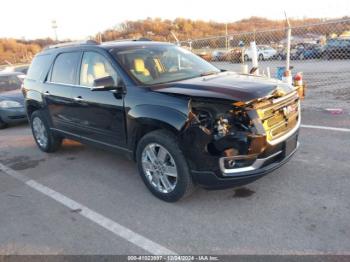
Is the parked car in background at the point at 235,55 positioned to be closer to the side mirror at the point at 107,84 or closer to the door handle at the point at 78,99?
the door handle at the point at 78,99

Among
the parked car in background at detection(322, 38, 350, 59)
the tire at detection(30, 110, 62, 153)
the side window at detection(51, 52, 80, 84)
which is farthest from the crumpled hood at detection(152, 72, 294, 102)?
the parked car in background at detection(322, 38, 350, 59)

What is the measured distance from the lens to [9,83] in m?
10.5

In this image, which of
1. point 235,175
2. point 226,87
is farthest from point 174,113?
point 235,175

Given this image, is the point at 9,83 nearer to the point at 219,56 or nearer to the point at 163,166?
the point at 163,166

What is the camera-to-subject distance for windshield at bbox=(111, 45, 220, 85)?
4.36 metres

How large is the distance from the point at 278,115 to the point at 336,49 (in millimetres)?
17093

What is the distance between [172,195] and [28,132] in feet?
19.0

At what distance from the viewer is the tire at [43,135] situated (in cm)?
614

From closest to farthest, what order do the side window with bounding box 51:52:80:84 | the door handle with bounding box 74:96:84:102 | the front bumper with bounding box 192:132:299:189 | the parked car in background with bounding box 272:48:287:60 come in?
the front bumper with bounding box 192:132:299:189, the door handle with bounding box 74:96:84:102, the side window with bounding box 51:52:80:84, the parked car in background with bounding box 272:48:287:60

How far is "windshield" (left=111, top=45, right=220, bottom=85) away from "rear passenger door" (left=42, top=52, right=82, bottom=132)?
971mm

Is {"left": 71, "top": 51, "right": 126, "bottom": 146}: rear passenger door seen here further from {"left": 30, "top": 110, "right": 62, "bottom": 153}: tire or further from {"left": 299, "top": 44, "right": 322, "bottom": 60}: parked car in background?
{"left": 299, "top": 44, "right": 322, "bottom": 60}: parked car in background

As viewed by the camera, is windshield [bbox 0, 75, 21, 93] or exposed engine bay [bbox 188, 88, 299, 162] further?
windshield [bbox 0, 75, 21, 93]

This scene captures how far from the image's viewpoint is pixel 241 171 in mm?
3484

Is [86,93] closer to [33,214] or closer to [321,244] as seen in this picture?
[33,214]
